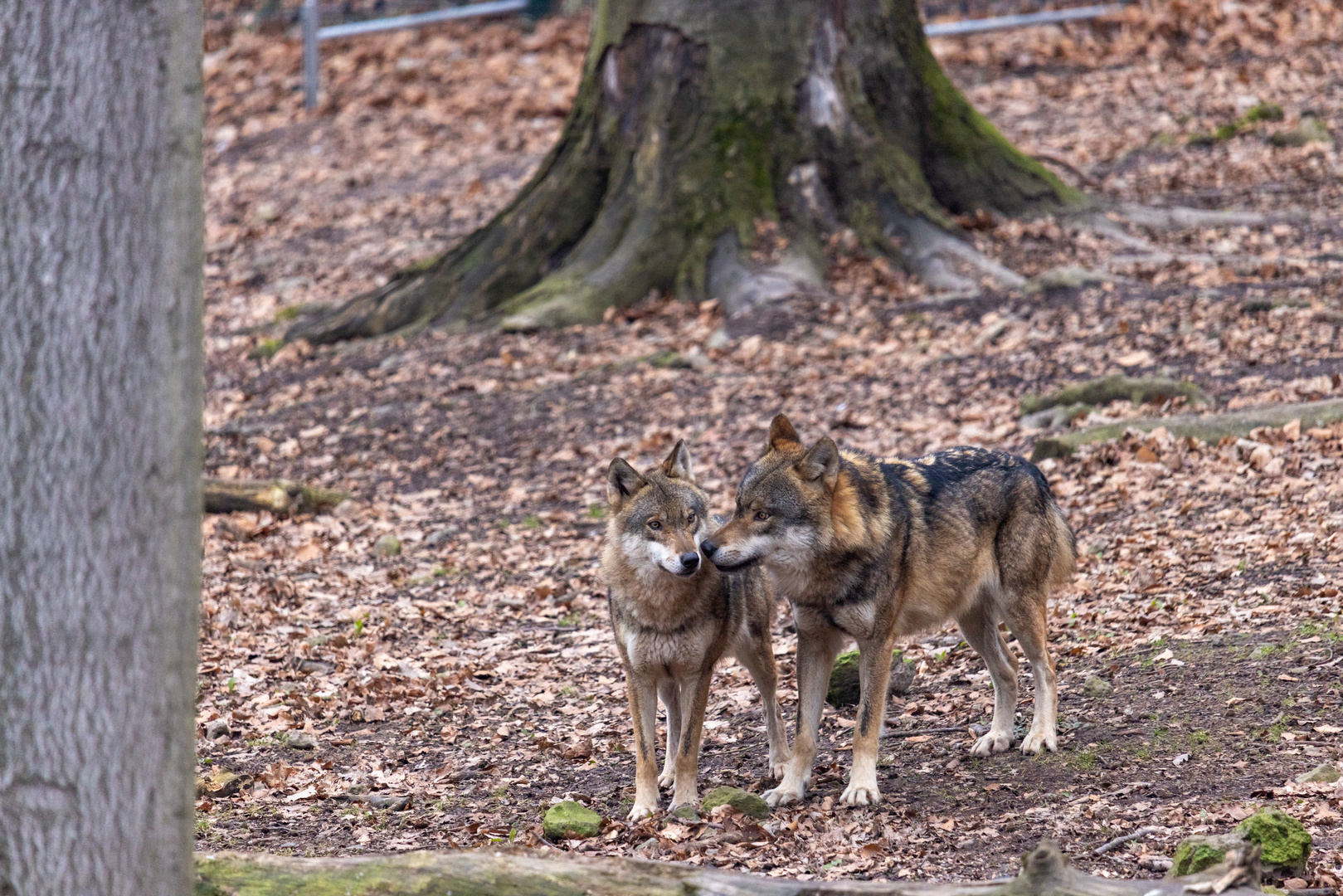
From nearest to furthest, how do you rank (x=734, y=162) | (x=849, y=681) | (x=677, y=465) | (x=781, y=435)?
(x=781, y=435) < (x=677, y=465) < (x=849, y=681) < (x=734, y=162)

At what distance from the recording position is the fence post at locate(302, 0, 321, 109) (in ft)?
72.0

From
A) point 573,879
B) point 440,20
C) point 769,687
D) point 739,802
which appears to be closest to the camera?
point 573,879

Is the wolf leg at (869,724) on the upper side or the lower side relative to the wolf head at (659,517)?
lower

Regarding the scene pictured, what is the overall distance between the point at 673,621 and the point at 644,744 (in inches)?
24.1

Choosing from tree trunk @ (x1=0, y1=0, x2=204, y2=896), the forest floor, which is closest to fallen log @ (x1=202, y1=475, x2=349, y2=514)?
the forest floor

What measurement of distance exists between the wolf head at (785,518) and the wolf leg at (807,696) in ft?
1.17

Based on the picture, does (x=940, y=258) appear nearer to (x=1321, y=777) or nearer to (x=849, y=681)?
(x=849, y=681)

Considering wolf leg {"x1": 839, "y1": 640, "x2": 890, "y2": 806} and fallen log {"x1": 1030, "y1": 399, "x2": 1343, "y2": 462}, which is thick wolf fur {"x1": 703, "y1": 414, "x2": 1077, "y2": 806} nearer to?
wolf leg {"x1": 839, "y1": 640, "x2": 890, "y2": 806}

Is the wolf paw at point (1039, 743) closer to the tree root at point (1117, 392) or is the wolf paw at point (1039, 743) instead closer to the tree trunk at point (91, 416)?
the tree trunk at point (91, 416)

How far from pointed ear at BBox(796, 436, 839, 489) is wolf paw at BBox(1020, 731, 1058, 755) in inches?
64.2

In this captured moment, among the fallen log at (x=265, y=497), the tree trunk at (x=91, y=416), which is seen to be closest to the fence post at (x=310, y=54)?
the fallen log at (x=265, y=497)

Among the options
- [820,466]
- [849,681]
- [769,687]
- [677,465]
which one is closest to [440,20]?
[677,465]

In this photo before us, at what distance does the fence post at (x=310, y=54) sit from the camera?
21953 mm

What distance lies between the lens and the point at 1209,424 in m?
9.61
